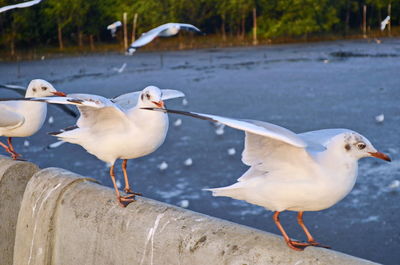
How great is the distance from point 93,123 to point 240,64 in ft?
68.0

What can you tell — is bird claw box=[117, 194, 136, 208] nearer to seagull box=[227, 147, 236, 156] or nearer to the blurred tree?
seagull box=[227, 147, 236, 156]

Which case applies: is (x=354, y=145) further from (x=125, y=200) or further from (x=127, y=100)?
(x=127, y=100)

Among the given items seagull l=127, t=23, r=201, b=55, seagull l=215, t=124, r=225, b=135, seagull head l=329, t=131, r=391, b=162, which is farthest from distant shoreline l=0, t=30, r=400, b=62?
seagull head l=329, t=131, r=391, b=162

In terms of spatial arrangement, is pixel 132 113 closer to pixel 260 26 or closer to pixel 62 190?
pixel 62 190

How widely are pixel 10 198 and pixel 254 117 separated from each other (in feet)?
28.4

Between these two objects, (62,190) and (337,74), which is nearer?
(62,190)

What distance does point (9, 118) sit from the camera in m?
4.97

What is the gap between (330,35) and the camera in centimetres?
4444

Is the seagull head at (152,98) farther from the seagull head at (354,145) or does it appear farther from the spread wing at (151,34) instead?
the spread wing at (151,34)

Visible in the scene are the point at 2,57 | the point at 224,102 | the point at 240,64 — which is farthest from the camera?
the point at 2,57

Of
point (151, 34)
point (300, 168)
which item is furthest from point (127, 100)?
point (151, 34)

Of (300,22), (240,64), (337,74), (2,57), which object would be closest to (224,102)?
(337,74)

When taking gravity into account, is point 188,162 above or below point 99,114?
below

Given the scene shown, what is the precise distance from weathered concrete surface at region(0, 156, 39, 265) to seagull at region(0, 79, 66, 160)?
589 millimetres
